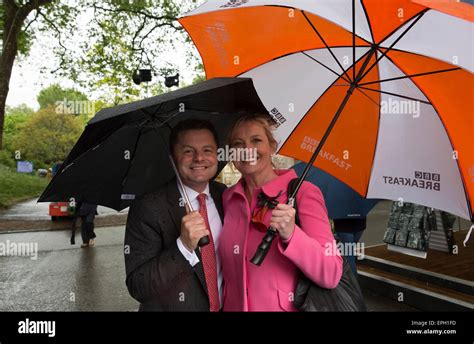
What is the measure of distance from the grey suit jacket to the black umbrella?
16.2 inches

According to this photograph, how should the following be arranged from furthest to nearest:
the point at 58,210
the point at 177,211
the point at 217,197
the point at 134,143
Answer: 1. the point at 58,210
2. the point at 134,143
3. the point at 217,197
4. the point at 177,211

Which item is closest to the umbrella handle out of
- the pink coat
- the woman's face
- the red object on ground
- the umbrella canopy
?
the pink coat

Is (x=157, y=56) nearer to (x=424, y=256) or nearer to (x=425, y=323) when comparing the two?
(x=424, y=256)

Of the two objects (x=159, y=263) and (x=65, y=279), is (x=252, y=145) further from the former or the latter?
(x=65, y=279)

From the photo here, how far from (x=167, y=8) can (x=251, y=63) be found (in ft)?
47.5

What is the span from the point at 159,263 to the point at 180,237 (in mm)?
144

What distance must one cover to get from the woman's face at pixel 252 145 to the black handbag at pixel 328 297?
35cm

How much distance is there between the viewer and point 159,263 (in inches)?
69.5

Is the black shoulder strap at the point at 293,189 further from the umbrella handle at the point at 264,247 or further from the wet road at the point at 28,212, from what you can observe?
the wet road at the point at 28,212

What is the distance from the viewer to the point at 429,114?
8.34 ft

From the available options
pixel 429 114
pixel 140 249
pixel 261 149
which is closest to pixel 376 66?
pixel 429 114

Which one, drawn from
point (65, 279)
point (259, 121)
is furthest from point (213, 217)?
point (65, 279)

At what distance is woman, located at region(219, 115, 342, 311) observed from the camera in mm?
1721
